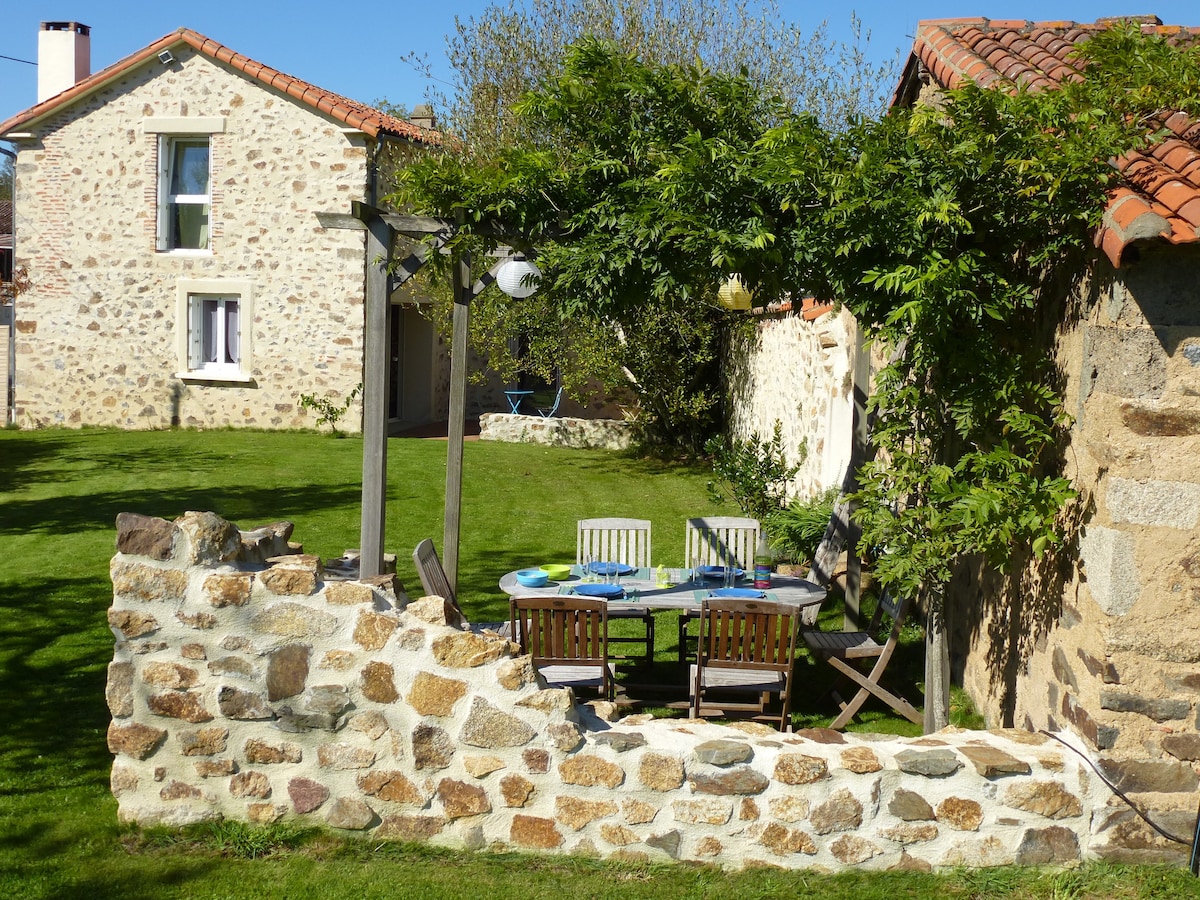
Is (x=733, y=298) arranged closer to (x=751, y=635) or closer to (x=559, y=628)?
(x=751, y=635)

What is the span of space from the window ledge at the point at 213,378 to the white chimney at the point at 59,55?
5314 millimetres

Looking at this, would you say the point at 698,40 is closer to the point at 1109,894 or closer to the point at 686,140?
the point at 686,140

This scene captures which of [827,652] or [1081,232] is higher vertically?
[1081,232]

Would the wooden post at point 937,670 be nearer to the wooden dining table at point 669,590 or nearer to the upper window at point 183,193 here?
the wooden dining table at point 669,590

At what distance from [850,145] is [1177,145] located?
1325mm

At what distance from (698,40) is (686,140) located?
10852mm

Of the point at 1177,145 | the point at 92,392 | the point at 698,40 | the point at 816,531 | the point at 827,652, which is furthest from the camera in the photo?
the point at 92,392

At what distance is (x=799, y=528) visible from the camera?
364 inches

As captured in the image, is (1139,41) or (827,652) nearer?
(1139,41)

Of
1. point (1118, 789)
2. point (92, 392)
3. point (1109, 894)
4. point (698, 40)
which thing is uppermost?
point (698, 40)

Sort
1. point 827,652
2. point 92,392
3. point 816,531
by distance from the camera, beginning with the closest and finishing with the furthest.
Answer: point 827,652 → point 816,531 → point 92,392

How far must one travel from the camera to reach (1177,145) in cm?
454

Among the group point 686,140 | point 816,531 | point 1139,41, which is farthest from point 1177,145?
point 816,531

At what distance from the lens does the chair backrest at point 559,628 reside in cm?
533
